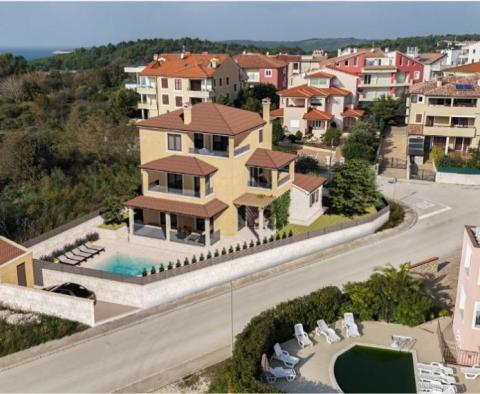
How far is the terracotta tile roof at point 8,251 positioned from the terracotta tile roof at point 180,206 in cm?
766

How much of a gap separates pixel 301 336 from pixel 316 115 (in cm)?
3871

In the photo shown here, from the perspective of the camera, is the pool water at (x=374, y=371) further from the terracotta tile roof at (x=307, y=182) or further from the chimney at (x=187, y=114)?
the chimney at (x=187, y=114)

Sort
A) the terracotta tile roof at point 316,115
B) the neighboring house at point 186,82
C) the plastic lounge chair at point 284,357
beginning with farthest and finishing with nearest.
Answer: the neighboring house at point 186,82
the terracotta tile roof at point 316,115
the plastic lounge chair at point 284,357

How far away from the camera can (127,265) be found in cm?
3186

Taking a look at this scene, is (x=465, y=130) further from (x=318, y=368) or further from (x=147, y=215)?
(x=318, y=368)

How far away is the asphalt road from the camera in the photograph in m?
22.3

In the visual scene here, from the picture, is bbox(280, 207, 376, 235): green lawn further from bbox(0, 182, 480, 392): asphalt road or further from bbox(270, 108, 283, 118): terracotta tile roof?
bbox(270, 108, 283, 118): terracotta tile roof

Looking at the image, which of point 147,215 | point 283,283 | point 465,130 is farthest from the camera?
point 465,130

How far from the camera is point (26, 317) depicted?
26.5m

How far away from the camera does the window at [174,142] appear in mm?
34844

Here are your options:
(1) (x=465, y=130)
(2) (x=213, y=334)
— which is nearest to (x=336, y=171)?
(2) (x=213, y=334)

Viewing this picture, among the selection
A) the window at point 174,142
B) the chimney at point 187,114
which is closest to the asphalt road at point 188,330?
the window at point 174,142

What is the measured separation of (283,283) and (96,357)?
428 inches

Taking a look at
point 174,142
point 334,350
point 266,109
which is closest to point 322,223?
point 266,109
